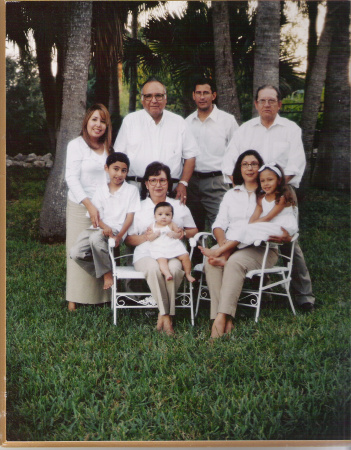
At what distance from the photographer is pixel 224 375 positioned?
3.49 meters

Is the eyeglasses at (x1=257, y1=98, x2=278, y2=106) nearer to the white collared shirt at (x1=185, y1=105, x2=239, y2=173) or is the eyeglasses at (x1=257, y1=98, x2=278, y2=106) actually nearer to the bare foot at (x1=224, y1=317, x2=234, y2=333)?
the white collared shirt at (x1=185, y1=105, x2=239, y2=173)

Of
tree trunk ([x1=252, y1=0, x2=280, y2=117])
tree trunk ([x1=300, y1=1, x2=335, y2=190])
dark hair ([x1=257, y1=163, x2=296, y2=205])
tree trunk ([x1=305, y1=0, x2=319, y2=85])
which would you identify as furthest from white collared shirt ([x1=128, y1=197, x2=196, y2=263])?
tree trunk ([x1=305, y1=0, x2=319, y2=85])

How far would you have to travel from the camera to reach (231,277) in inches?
169

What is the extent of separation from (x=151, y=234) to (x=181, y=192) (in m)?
0.52

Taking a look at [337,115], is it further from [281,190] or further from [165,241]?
[165,241]

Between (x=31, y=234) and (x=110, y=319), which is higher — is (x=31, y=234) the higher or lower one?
the higher one

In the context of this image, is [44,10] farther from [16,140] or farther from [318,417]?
[318,417]

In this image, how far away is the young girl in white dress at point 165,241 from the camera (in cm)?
440

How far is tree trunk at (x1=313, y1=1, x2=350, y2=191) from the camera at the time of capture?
3.73 m

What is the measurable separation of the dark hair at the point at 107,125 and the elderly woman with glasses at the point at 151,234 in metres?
0.46

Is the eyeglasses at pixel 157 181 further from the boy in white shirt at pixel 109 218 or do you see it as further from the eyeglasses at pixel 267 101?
the eyeglasses at pixel 267 101

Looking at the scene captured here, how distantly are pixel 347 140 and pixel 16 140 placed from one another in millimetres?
3172

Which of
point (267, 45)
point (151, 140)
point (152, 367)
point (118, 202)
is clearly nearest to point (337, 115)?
point (267, 45)

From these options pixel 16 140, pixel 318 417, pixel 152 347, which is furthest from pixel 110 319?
pixel 318 417
